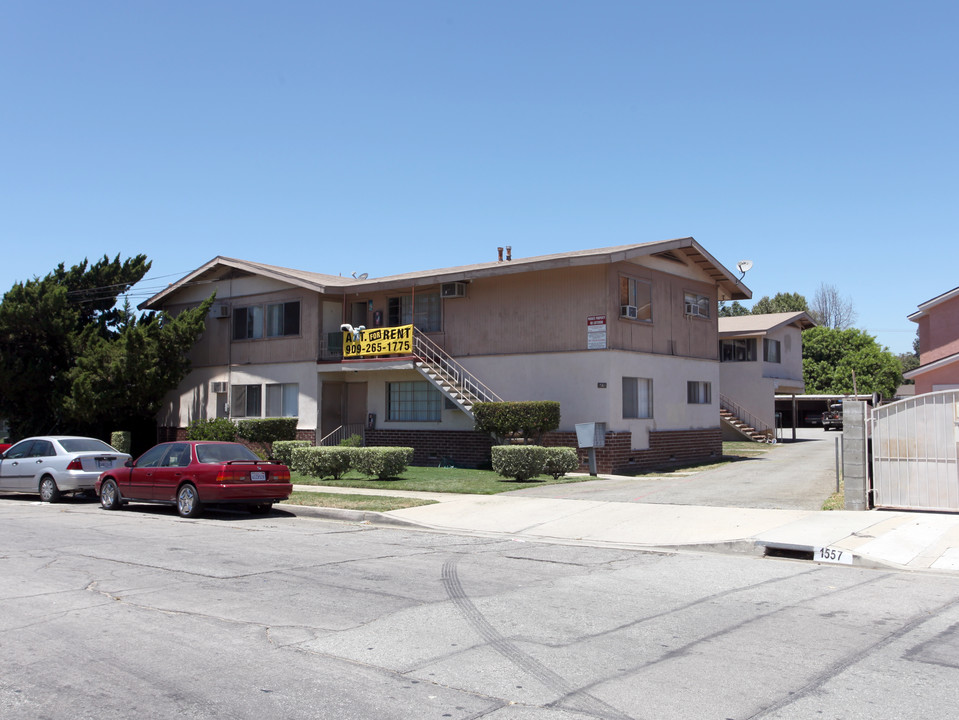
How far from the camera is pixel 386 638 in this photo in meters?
7.02

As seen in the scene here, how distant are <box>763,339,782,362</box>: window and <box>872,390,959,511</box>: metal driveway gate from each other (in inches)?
1045

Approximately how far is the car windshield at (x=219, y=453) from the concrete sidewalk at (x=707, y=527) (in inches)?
60.8

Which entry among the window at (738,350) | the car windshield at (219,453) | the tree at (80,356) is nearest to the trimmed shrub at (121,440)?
the tree at (80,356)

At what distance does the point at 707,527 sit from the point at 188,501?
30.4 feet

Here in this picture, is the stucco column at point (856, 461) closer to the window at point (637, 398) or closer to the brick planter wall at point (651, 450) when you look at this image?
the brick planter wall at point (651, 450)

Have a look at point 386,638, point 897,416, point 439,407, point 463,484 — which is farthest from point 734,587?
point 439,407

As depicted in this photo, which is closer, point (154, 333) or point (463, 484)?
point (463, 484)

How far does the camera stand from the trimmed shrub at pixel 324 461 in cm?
2208

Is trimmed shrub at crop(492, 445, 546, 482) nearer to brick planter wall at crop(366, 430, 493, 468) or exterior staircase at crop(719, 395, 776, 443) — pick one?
brick planter wall at crop(366, 430, 493, 468)

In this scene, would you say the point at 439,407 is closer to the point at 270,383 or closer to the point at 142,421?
the point at 270,383

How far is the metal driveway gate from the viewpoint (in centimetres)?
1398

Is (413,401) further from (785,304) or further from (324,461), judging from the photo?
(785,304)

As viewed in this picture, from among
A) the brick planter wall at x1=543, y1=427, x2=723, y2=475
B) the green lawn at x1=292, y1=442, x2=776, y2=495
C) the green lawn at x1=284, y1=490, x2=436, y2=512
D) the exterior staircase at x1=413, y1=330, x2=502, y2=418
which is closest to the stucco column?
the green lawn at x1=292, y1=442, x2=776, y2=495

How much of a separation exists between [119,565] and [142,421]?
25.9 m
